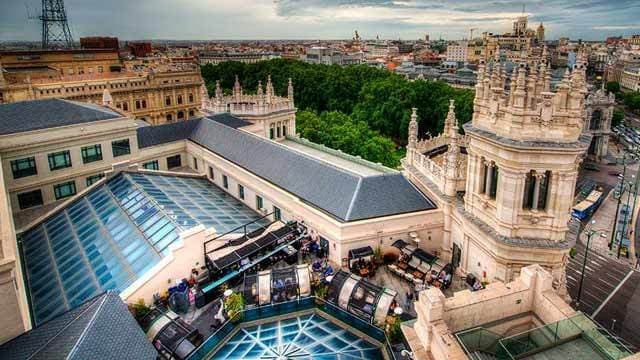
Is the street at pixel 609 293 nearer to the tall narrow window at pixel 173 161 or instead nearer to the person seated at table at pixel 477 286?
the person seated at table at pixel 477 286

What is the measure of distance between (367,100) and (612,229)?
209ft

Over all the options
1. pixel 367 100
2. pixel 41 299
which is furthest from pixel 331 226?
pixel 367 100

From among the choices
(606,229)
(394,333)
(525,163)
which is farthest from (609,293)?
(394,333)

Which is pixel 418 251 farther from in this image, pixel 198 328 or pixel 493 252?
pixel 198 328

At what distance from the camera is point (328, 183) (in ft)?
118

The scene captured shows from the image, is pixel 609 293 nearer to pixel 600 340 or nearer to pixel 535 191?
pixel 535 191

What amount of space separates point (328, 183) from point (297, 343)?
15.7 m

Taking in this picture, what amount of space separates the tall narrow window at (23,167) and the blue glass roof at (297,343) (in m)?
32.7

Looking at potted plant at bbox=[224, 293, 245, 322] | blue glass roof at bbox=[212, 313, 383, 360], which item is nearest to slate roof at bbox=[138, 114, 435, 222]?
blue glass roof at bbox=[212, 313, 383, 360]

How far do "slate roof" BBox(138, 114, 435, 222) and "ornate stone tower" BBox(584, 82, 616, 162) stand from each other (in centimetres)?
8432

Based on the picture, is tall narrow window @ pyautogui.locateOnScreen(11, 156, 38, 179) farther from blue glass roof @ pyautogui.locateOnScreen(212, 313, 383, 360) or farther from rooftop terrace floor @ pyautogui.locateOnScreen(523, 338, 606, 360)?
rooftop terrace floor @ pyautogui.locateOnScreen(523, 338, 606, 360)

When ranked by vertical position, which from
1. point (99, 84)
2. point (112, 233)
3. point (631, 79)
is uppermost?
point (99, 84)

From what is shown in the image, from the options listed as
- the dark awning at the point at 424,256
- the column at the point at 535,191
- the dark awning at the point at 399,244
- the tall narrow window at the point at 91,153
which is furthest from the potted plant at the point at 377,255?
the tall narrow window at the point at 91,153

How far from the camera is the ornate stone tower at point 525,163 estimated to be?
24.5 meters
